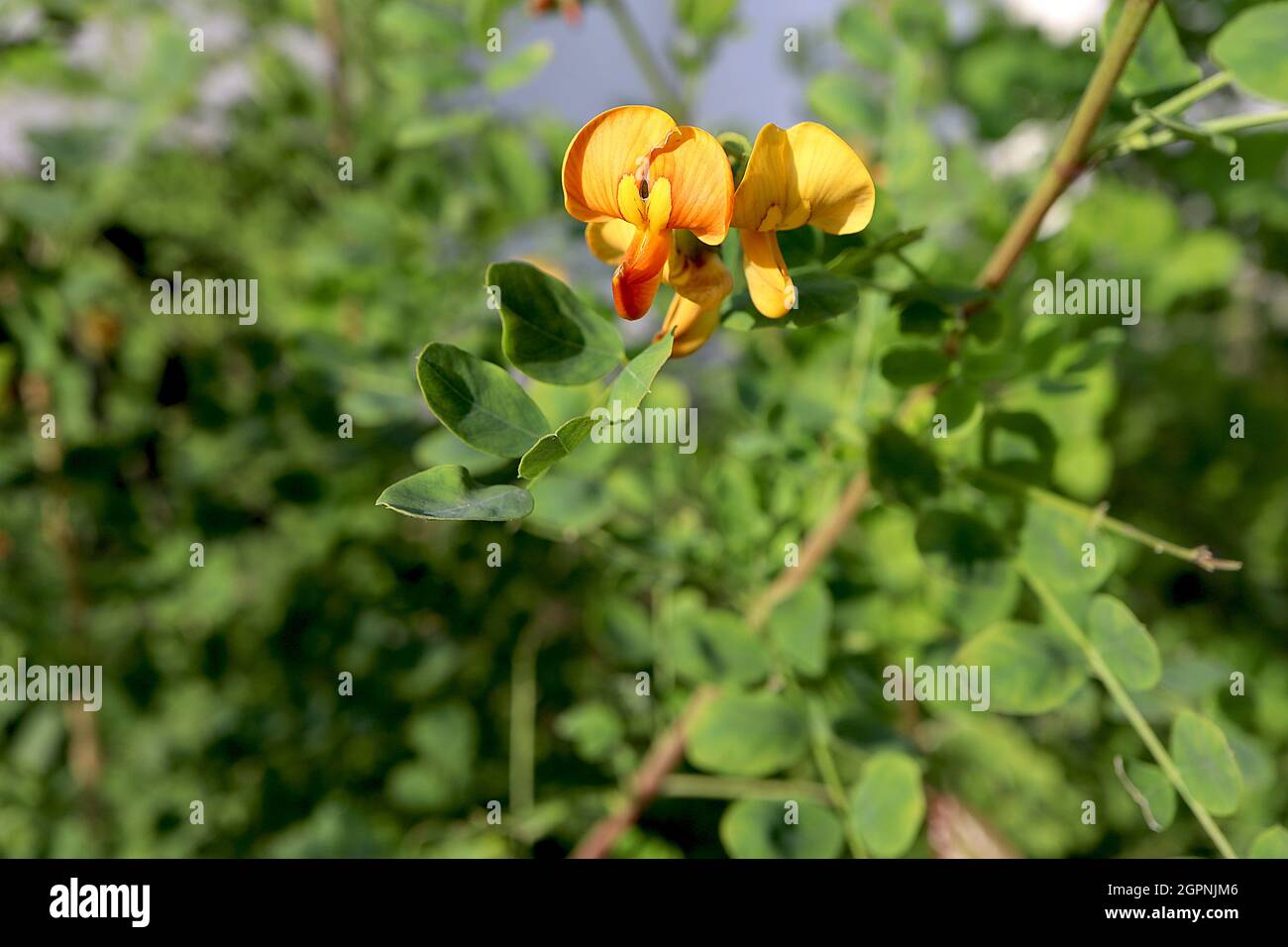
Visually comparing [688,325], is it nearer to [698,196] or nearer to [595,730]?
[698,196]

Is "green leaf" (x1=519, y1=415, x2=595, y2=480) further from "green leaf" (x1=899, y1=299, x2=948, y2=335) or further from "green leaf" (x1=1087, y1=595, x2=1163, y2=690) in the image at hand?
"green leaf" (x1=1087, y1=595, x2=1163, y2=690)

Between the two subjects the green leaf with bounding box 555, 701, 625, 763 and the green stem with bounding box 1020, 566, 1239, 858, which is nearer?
the green stem with bounding box 1020, 566, 1239, 858

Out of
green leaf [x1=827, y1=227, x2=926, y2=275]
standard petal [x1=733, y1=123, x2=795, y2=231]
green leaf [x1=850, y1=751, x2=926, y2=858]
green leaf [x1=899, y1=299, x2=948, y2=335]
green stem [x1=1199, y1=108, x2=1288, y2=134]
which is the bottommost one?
green leaf [x1=850, y1=751, x2=926, y2=858]

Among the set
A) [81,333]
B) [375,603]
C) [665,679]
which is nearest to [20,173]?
[81,333]

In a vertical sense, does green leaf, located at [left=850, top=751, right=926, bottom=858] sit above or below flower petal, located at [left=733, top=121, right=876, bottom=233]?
below

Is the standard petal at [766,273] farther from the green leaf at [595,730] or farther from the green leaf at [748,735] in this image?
the green leaf at [595,730]

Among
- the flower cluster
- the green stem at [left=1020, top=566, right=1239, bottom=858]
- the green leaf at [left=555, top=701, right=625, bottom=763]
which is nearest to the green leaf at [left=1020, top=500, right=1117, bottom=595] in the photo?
the green stem at [left=1020, top=566, right=1239, bottom=858]
